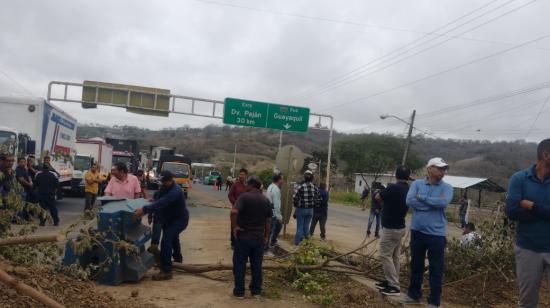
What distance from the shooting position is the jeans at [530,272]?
4711 mm

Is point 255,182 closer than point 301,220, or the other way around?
point 255,182

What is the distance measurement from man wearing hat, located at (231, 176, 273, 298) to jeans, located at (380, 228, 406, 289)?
167 centimetres

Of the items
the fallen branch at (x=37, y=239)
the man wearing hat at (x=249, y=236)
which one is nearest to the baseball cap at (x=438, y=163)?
the man wearing hat at (x=249, y=236)

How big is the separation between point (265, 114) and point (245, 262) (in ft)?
62.9

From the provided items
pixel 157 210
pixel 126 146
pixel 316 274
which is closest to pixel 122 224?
pixel 157 210

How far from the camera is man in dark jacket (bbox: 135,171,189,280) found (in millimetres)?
7441

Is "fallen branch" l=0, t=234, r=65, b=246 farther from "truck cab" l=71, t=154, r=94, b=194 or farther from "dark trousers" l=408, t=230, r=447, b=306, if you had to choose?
"truck cab" l=71, t=154, r=94, b=194

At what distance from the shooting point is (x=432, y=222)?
613 centimetres

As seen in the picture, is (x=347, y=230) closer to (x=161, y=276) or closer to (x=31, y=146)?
(x=31, y=146)

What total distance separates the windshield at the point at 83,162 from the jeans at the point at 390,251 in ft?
65.6

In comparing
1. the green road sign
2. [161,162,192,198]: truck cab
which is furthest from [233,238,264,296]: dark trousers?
[161,162,192,198]: truck cab

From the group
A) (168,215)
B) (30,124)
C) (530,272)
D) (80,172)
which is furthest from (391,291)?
(80,172)

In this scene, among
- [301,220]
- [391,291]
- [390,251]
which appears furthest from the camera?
[301,220]

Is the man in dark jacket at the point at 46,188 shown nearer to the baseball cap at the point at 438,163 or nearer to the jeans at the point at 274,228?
the jeans at the point at 274,228
